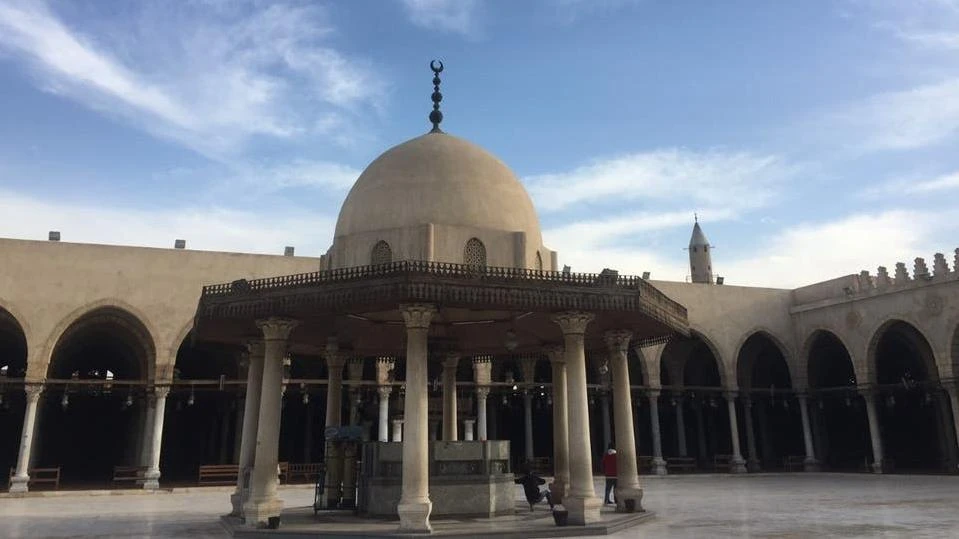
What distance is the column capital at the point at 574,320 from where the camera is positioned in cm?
1330

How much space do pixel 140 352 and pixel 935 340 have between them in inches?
1270

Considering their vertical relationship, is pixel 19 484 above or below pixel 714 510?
above

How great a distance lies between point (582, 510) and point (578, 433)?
4.46 feet

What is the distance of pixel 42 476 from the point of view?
31.8 m

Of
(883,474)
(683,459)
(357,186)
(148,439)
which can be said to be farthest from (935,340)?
(148,439)

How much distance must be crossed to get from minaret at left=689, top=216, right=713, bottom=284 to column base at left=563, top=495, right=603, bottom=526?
51.1m

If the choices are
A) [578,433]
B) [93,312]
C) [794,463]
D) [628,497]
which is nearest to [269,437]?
[578,433]

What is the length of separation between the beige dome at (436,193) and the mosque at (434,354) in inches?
2.2

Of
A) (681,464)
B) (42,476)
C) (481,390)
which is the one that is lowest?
(42,476)

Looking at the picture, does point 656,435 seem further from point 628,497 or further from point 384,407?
point 628,497

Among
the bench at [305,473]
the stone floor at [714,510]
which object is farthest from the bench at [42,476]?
the bench at [305,473]

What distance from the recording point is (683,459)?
33750mm

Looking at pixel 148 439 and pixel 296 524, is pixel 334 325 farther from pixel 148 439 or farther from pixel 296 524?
pixel 148 439

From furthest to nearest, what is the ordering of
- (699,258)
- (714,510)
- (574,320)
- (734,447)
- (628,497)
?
(699,258), (734,447), (714,510), (628,497), (574,320)
